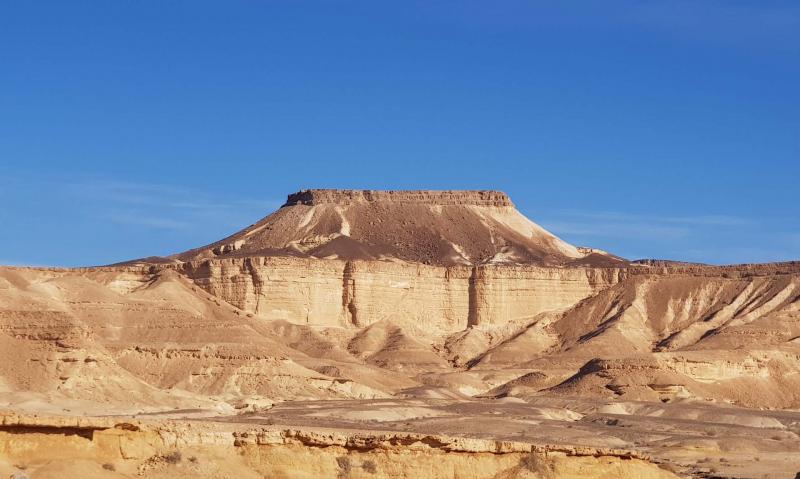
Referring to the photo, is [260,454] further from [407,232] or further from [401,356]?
[407,232]

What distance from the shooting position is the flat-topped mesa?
139250 millimetres

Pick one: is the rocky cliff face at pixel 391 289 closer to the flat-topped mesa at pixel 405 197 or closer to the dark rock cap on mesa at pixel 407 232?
the dark rock cap on mesa at pixel 407 232

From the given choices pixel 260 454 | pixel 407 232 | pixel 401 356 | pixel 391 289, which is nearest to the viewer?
pixel 260 454

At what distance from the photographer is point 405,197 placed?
140375mm

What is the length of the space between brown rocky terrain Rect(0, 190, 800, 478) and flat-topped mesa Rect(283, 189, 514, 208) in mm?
217

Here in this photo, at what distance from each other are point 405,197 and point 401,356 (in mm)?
38296

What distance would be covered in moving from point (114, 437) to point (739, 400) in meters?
66.7

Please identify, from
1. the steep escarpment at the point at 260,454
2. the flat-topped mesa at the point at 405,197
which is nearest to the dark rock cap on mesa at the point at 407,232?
the flat-topped mesa at the point at 405,197

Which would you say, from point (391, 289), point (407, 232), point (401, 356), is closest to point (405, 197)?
point (407, 232)

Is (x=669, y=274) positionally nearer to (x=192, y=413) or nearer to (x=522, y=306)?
(x=522, y=306)

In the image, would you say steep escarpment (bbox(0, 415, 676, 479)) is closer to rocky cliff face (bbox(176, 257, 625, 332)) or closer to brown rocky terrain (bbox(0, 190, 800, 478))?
brown rocky terrain (bbox(0, 190, 800, 478))

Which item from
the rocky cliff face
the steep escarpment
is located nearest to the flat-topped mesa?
the rocky cliff face

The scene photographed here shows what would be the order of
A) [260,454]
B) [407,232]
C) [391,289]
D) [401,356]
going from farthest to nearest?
[407,232] < [391,289] < [401,356] < [260,454]

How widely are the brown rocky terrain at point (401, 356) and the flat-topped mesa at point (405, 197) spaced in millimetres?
217
